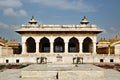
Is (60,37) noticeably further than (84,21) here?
No

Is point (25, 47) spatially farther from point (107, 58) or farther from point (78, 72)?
point (78, 72)

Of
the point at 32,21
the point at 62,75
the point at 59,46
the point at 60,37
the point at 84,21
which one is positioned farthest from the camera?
the point at 59,46

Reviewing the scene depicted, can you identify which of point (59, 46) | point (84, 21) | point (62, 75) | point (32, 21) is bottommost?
point (62, 75)

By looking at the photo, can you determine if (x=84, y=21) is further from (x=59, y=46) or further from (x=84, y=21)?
(x=59, y=46)

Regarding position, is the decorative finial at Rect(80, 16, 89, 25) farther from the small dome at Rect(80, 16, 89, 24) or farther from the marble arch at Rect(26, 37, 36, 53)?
the marble arch at Rect(26, 37, 36, 53)

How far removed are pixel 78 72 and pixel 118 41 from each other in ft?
85.3

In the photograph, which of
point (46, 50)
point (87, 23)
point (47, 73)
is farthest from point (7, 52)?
point (47, 73)

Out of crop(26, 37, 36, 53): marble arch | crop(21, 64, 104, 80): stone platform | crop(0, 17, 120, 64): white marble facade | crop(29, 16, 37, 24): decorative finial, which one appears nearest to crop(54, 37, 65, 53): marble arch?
crop(26, 37, 36, 53): marble arch

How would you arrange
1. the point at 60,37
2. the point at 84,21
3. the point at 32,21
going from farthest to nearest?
the point at 32,21, the point at 84,21, the point at 60,37

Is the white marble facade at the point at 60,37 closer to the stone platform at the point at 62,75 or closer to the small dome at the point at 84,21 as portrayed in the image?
the small dome at the point at 84,21

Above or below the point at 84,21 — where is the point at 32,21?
above

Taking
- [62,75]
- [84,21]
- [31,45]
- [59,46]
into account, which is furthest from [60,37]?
[62,75]

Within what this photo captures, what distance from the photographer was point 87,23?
129ft

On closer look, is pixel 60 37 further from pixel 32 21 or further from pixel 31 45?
pixel 31 45
